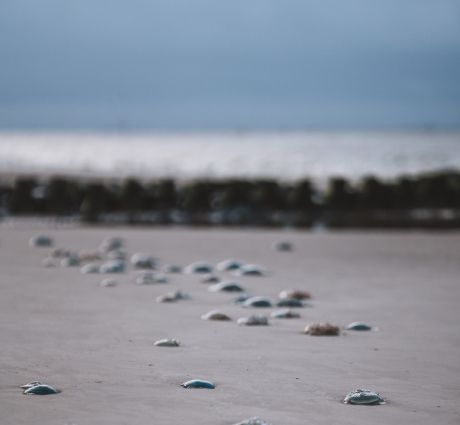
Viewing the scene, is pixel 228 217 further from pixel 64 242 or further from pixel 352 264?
pixel 352 264

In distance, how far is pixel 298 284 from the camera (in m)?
8.76

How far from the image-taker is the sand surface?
12.8 ft

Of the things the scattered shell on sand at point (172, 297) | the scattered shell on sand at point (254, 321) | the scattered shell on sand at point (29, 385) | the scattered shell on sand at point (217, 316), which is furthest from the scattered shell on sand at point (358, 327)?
the scattered shell on sand at point (29, 385)

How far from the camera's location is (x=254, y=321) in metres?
6.16

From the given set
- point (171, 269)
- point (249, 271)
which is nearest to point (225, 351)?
point (249, 271)

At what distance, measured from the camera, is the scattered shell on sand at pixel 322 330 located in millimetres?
5812

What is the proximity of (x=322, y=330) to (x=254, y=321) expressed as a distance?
54 cm

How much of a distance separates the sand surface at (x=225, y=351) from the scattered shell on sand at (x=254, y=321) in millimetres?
83

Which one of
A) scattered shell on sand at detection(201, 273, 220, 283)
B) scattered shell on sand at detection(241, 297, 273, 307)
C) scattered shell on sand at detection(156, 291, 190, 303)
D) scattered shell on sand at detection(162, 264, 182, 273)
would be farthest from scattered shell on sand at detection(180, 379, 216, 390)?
scattered shell on sand at detection(162, 264, 182, 273)

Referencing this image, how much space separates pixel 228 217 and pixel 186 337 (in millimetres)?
12723

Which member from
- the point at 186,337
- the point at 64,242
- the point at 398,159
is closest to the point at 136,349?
the point at 186,337

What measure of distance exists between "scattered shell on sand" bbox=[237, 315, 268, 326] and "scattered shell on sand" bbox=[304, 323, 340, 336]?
0.40 m

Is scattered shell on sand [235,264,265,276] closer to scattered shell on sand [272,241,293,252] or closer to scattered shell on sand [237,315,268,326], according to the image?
scattered shell on sand [272,241,293,252]

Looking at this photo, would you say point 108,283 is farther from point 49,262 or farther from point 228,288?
point 49,262
